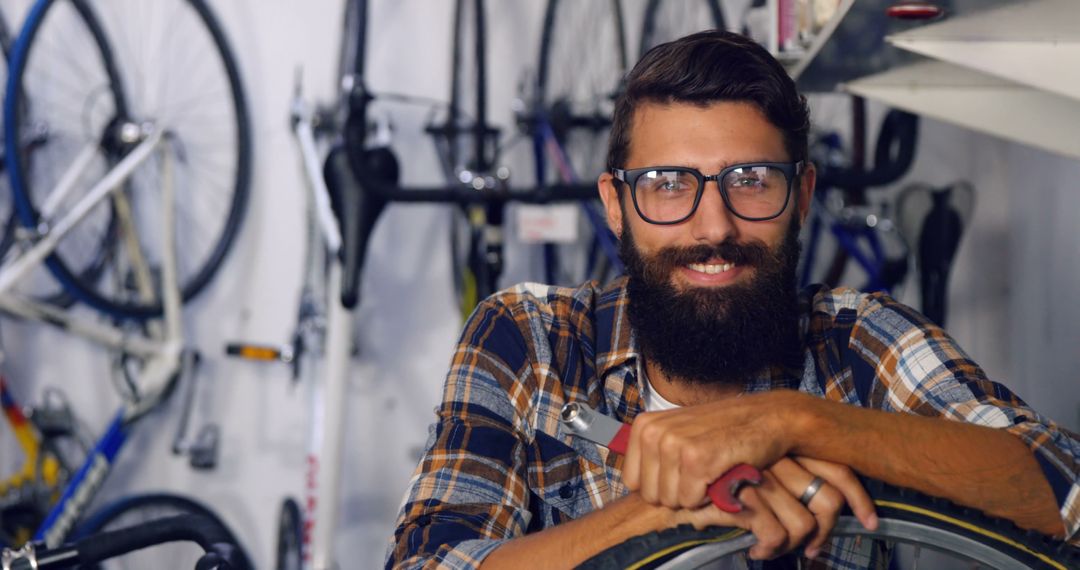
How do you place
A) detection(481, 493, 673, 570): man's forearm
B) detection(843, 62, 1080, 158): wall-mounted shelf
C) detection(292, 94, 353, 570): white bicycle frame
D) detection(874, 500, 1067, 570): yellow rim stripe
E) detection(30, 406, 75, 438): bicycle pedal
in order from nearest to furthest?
detection(874, 500, 1067, 570): yellow rim stripe < detection(481, 493, 673, 570): man's forearm < detection(843, 62, 1080, 158): wall-mounted shelf < detection(292, 94, 353, 570): white bicycle frame < detection(30, 406, 75, 438): bicycle pedal

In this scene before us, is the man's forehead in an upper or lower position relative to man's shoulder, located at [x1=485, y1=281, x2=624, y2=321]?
upper

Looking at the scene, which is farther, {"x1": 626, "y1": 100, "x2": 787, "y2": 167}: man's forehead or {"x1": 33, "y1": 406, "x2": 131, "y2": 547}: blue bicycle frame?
{"x1": 33, "y1": 406, "x2": 131, "y2": 547}: blue bicycle frame

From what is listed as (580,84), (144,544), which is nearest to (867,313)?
(144,544)

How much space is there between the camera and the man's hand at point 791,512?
666 mm

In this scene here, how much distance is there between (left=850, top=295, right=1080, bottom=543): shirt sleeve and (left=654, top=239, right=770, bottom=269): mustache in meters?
0.15

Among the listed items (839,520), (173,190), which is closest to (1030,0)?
(839,520)

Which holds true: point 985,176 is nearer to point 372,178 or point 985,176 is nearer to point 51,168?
point 372,178

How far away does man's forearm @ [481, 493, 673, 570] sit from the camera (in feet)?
2.48

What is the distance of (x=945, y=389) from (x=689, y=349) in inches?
10.2

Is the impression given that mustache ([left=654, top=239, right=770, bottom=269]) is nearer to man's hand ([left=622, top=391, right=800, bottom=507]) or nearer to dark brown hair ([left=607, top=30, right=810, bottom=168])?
dark brown hair ([left=607, top=30, right=810, bottom=168])

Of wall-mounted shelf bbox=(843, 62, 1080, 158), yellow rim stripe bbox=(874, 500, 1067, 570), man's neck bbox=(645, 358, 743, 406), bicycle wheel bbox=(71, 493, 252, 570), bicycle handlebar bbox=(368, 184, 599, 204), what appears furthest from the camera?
bicycle wheel bbox=(71, 493, 252, 570)

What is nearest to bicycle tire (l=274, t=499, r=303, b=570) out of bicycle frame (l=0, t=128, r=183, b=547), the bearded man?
bicycle frame (l=0, t=128, r=183, b=547)

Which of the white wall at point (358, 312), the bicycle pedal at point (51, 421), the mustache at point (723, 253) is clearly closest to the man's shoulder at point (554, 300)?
the mustache at point (723, 253)

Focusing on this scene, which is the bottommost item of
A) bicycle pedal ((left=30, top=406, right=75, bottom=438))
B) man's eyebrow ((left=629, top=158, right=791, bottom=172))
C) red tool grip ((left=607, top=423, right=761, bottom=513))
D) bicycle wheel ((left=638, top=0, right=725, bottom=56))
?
bicycle pedal ((left=30, top=406, right=75, bottom=438))
